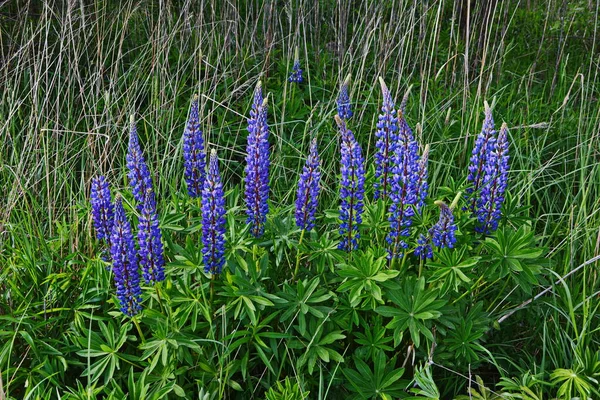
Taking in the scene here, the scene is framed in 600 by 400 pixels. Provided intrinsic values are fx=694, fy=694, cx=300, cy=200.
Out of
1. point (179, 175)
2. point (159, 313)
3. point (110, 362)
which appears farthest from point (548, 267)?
point (179, 175)

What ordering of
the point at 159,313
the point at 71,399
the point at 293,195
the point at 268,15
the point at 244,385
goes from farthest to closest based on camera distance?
the point at 268,15, the point at 293,195, the point at 244,385, the point at 159,313, the point at 71,399

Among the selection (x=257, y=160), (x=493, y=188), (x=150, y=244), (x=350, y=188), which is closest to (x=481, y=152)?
(x=493, y=188)

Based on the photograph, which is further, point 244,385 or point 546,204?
point 546,204

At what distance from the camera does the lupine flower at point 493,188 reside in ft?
8.54

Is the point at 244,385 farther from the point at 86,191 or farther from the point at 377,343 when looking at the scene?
the point at 86,191

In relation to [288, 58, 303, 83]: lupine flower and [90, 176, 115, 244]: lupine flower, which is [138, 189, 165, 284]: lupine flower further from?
[288, 58, 303, 83]: lupine flower

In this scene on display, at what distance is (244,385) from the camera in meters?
2.62

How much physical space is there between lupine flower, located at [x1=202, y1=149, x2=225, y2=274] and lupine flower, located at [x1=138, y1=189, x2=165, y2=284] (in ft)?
0.52

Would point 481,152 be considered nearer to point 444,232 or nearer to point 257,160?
point 444,232

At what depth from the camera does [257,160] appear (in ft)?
8.17

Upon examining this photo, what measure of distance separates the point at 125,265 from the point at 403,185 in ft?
3.32

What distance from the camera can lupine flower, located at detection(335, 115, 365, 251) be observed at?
2.46 metres

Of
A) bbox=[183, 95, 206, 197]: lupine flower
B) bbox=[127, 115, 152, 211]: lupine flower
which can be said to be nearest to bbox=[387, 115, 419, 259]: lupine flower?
bbox=[183, 95, 206, 197]: lupine flower

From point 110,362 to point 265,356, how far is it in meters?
0.57
